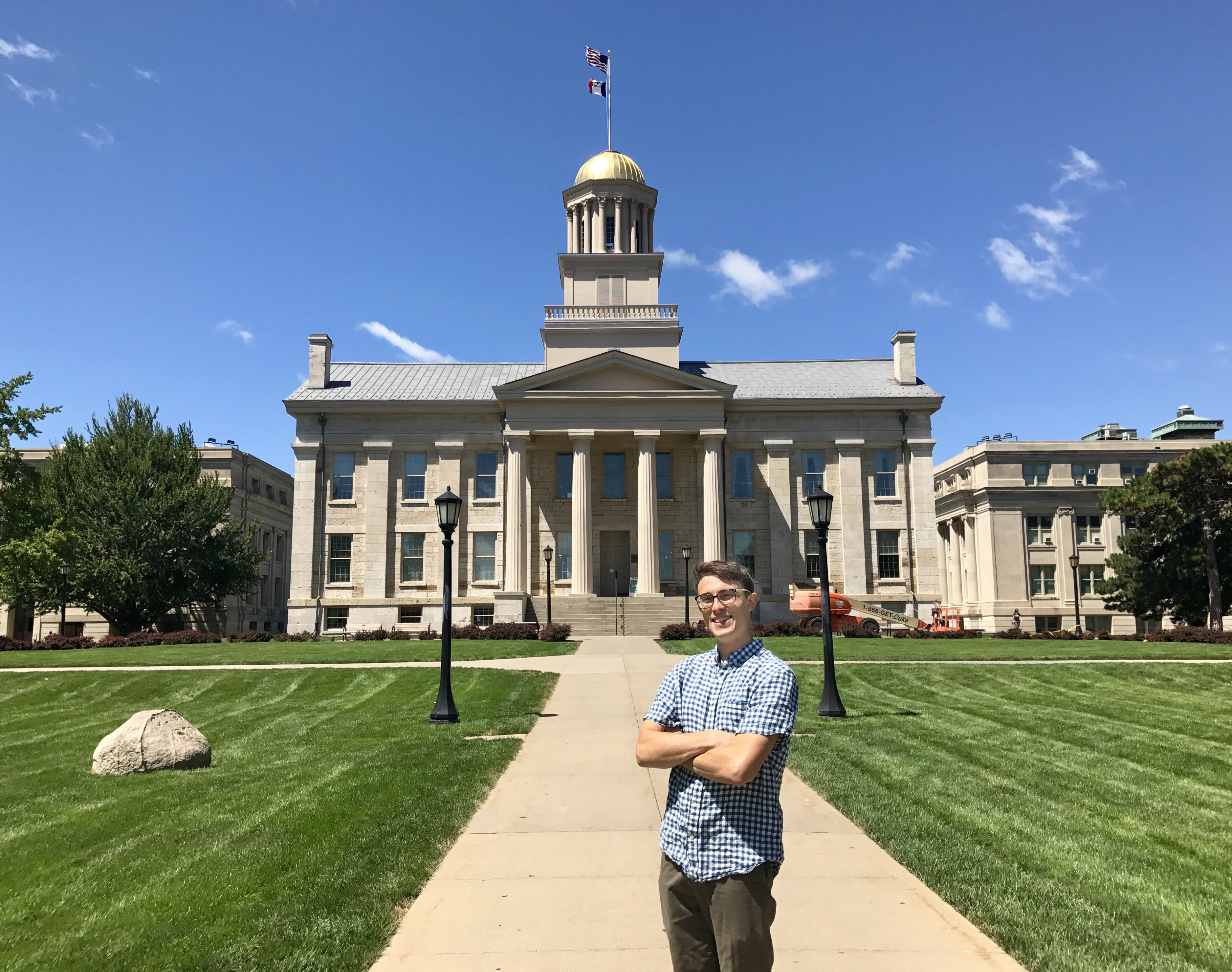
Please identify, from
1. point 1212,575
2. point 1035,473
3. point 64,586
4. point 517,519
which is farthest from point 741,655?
point 1035,473

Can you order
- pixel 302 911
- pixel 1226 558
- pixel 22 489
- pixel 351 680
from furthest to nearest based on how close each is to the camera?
pixel 1226 558 < pixel 22 489 < pixel 351 680 < pixel 302 911

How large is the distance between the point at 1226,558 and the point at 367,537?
46698mm

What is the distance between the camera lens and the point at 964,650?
95.2 ft

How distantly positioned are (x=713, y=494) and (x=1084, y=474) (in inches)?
1460

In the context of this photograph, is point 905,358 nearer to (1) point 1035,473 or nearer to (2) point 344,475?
(1) point 1035,473

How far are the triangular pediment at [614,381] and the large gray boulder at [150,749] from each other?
1369 inches

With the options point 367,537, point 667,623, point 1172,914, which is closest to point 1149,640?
point 667,623

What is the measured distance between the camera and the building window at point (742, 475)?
160ft

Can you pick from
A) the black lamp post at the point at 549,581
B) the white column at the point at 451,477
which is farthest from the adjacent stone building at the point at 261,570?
the black lamp post at the point at 549,581

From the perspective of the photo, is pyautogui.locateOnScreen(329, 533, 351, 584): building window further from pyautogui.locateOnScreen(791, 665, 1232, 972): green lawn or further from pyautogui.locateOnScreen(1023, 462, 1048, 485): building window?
pyautogui.locateOnScreen(1023, 462, 1048, 485): building window

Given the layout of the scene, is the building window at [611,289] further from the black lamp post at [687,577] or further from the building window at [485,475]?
the black lamp post at [687,577]

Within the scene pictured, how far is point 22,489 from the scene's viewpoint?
128 ft

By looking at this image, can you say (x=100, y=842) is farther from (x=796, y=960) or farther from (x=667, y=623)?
(x=667, y=623)

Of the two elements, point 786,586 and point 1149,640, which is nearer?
point 1149,640
